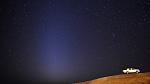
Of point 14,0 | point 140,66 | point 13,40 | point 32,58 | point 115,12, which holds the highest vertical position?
point 14,0

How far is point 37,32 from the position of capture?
1534 millimetres

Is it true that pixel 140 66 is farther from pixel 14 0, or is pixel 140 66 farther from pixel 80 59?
pixel 14 0

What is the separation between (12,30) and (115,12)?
0.70m

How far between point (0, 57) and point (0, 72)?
0.10m

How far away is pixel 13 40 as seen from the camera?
1.53 metres

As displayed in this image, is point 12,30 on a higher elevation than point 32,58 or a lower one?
higher

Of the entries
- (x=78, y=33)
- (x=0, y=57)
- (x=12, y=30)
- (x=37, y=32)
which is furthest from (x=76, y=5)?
(x=0, y=57)

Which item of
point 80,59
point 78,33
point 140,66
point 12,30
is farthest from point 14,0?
point 140,66

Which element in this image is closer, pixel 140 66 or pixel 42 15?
pixel 42 15

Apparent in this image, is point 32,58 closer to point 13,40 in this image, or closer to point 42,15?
point 13,40

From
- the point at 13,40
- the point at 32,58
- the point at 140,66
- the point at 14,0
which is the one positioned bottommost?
the point at 140,66

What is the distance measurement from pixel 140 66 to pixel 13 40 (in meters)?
0.89

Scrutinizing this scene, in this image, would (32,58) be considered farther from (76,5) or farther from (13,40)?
(76,5)

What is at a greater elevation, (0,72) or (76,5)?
(76,5)
